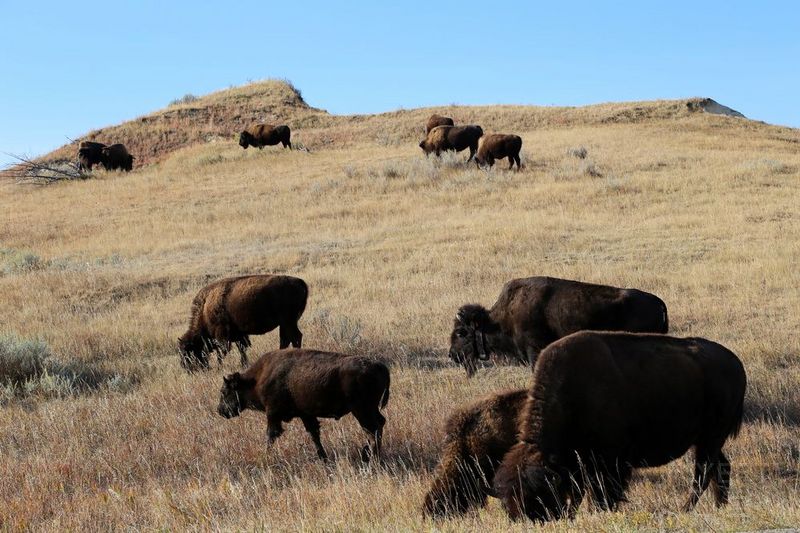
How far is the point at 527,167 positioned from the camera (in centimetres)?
3053

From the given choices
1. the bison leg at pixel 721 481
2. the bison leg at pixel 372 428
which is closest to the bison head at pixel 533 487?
the bison leg at pixel 721 481

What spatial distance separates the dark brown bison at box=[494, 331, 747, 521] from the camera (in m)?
5.45

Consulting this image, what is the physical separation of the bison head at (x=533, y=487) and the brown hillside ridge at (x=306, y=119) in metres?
37.8

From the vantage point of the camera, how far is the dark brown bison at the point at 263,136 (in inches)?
1610

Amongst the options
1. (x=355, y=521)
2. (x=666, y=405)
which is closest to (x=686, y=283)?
(x=666, y=405)

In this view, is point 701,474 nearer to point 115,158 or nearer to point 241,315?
point 241,315

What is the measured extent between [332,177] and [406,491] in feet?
85.1

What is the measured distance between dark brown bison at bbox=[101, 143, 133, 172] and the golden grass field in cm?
157

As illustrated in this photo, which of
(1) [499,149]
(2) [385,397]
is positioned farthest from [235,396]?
(1) [499,149]

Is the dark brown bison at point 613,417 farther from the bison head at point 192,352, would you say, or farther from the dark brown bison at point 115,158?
the dark brown bison at point 115,158

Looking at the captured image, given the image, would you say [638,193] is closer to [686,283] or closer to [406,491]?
[686,283]

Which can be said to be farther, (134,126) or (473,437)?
(134,126)

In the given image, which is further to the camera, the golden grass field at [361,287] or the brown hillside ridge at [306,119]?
the brown hillside ridge at [306,119]

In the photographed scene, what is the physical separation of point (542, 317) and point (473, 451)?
12.8 ft
